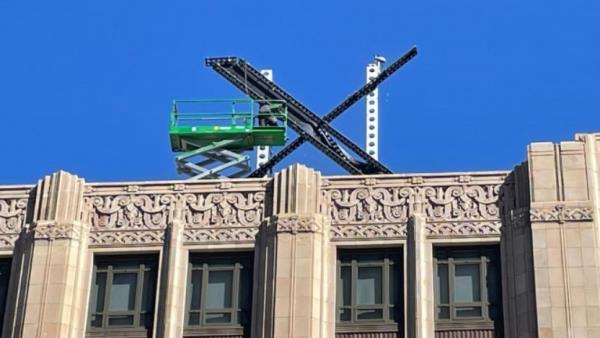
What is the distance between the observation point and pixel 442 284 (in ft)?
99.4

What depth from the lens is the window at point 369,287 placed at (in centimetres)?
3003

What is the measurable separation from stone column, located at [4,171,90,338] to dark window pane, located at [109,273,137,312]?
713 mm

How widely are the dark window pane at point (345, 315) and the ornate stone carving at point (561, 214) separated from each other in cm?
511

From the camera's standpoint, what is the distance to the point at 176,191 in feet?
104

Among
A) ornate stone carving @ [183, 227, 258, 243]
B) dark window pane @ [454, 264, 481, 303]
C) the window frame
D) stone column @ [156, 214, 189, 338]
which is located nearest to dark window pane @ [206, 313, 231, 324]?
stone column @ [156, 214, 189, 338]

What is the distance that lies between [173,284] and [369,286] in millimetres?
4962

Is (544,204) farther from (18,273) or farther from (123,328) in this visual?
(18,273)

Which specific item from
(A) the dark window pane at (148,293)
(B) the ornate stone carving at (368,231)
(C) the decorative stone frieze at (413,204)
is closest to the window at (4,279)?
(A) the dark window pane at (148,293)

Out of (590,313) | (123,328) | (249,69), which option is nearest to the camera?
(590,313)

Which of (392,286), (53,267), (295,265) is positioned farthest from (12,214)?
(392,286)

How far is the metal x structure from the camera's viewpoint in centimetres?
3912

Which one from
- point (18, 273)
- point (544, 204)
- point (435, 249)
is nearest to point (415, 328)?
point (435, 249)

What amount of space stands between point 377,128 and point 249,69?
4.95m

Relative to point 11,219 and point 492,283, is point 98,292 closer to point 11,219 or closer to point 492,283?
point 11,219
